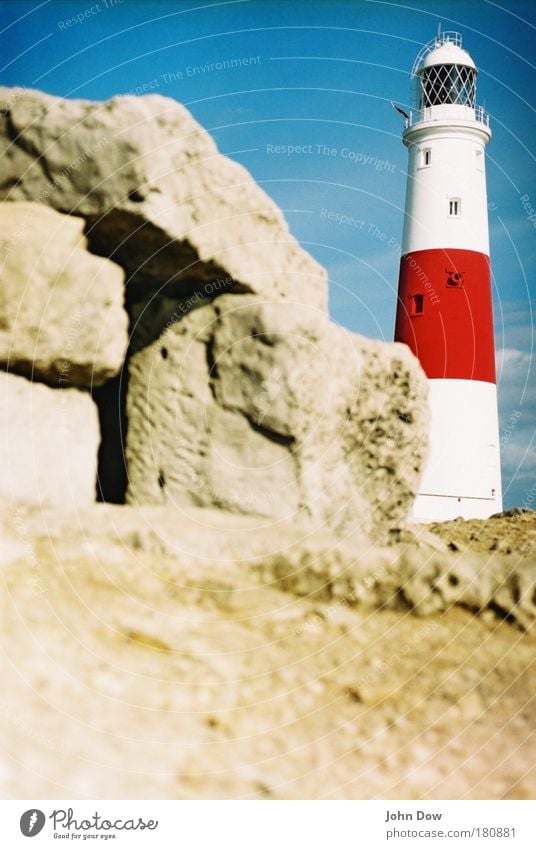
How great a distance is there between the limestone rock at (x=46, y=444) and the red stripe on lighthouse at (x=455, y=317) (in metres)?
8.73

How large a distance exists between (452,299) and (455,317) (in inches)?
9.6

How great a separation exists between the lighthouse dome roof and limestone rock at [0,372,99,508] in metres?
11.0

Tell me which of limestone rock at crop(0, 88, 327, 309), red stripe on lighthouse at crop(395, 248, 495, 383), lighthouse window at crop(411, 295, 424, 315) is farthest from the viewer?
lighthouse window at crop(411, 295, 424, 315)

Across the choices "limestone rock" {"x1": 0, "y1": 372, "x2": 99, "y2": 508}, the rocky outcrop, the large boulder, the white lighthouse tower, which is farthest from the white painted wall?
"limestone rock" {"x1": 0, "y1": 372, "x2": 99, "y2": 508}

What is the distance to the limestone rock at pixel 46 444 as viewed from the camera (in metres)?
6.27

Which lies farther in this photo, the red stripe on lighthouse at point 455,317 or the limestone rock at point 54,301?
the red stripe on lighthouse at point 455,317

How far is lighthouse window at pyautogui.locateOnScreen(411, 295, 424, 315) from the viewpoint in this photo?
49.8ft

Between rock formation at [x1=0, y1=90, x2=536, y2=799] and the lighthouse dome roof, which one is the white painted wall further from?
rock formation at [x1=0, y1=90, x2=536, y2=799]

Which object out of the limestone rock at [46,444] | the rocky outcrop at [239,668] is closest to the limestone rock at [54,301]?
the limestone rock at [46,444]

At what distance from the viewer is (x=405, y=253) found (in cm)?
1547

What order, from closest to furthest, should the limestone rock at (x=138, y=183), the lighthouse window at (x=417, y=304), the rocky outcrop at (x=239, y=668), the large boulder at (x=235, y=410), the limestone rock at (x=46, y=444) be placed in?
the rocky outcrop at (x=239, y=668) < the limestone rock at (x=46, y=444) < the limestone rock at (x=138, y=183) < the large boulder at (x=235, y=410) < the lighthouse window at (x=417, y=304)

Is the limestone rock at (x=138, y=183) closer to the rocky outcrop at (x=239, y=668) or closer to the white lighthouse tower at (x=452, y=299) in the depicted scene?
the rocky outcrop at (x=239, y=668)

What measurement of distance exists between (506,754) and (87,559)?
2489 millimetres

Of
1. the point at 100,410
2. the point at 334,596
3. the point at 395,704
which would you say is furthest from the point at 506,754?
the point at 100,410
